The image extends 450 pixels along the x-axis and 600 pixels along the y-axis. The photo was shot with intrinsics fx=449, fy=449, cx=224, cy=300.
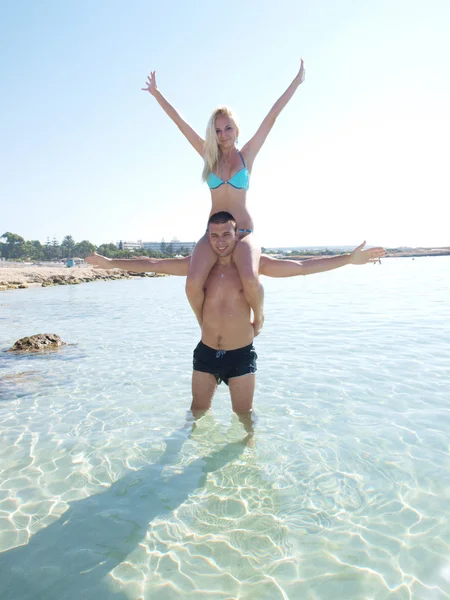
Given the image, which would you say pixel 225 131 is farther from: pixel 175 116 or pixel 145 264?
pixel 145 264

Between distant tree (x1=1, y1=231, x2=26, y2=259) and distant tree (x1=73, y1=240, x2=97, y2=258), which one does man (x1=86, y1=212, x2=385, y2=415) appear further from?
distant tree (x1=73, y1=240, x2=97, y2=258)

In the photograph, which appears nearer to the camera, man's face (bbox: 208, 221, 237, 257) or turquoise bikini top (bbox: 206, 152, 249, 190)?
man's face (bbox: 208, 221, 237, 257)

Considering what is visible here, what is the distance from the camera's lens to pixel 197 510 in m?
3.67

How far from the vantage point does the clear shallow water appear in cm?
292

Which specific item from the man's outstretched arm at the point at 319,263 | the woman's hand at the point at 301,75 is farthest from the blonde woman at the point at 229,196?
the woman's hand at the point at 301,75

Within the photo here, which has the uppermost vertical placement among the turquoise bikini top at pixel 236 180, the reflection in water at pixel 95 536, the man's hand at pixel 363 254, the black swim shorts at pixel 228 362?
the turquoise bikini top at pixel 236 180

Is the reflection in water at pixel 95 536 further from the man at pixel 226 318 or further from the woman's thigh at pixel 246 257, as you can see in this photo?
the woman's thigh at pixel 246 257

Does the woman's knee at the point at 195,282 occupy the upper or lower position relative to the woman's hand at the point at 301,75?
lower

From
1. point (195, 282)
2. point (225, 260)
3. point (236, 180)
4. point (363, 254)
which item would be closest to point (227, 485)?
point (195, 282)

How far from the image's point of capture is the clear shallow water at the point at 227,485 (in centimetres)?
292

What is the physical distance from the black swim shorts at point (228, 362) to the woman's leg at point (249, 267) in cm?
52

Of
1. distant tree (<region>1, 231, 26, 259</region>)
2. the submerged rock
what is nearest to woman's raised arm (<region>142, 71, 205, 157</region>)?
the submerged rock

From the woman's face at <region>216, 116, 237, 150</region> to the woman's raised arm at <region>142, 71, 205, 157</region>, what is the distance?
1.42 feet

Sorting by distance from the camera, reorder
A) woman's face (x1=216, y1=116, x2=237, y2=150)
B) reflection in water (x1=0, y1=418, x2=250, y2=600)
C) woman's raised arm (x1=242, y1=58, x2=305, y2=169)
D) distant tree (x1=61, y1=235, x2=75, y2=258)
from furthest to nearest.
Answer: distant tree (x1=61, y1=235, x2=75, y2=258), woman's raised arm (x1=242, y1=58, x2=305, y2=169), woman's face (x1=216, y1=116, x2=237, y2=150), reflection in water (x1=0, y1=418, x2=250, y2=600)
